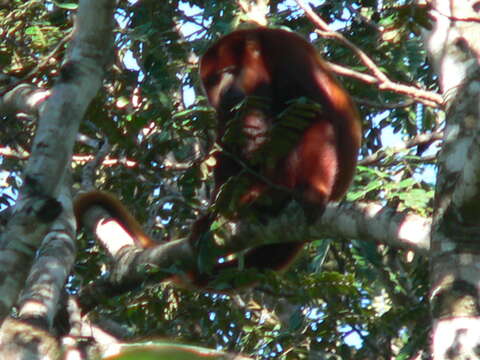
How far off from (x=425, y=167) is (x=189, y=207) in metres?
1.52

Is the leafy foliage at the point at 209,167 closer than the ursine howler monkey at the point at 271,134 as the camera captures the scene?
No

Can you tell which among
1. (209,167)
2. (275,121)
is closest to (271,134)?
(275,121)

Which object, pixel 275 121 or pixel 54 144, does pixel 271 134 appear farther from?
pixel 54 144

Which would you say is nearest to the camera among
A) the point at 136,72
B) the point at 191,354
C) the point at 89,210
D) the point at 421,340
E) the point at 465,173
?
the point at 191,354

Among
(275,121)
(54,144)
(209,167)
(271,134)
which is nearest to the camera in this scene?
(54,144)

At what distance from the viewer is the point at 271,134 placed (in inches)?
136

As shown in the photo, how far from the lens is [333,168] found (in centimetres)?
420

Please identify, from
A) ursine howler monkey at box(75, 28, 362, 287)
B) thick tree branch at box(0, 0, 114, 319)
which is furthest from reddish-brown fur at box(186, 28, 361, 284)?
thick tree branch at box(0, 0, 114, 319)

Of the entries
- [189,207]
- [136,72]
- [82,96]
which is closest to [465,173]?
[82,96]

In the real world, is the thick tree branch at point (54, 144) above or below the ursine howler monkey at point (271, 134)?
below

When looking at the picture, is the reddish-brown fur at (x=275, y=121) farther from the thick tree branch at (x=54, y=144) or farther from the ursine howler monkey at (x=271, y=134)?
the thick tree branch at (x=54, y=144)

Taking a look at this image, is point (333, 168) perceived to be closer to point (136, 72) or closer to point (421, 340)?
point (421, 340)

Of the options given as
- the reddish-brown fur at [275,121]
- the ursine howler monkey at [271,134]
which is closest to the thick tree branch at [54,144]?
the ursine howler monkey at [271,134]

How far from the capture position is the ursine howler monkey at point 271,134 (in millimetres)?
3561
